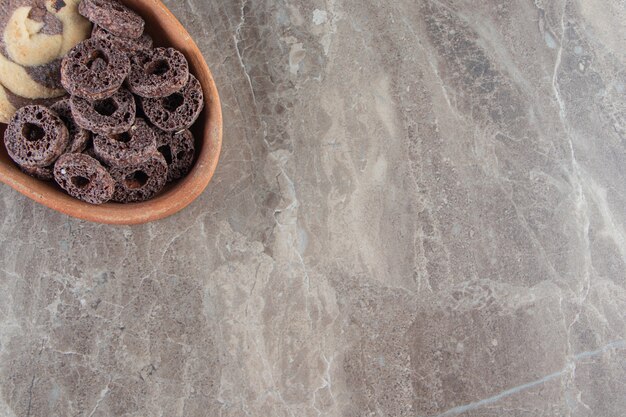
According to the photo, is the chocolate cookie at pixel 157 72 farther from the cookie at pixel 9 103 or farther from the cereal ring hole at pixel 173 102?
the cookie at pixel 9 103

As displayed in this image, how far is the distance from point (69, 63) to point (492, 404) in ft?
4.36

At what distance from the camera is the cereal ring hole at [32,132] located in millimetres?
1181

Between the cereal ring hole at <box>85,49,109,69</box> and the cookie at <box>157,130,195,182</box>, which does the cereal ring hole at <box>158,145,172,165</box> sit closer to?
the cookie at <box>157,130,195,182</box>

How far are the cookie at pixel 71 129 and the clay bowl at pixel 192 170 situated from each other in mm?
111

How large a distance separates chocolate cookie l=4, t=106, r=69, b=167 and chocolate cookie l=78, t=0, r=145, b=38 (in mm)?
223

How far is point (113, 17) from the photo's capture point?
3.86ft

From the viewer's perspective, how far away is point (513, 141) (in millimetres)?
1507

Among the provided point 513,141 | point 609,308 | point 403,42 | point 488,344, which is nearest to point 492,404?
point 488,344

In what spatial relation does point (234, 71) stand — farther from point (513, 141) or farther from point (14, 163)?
point (513, 141)

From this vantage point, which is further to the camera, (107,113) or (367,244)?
(367,244)

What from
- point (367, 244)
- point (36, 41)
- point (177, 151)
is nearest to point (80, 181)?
point (177, 151)

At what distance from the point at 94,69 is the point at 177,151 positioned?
0.81 ft

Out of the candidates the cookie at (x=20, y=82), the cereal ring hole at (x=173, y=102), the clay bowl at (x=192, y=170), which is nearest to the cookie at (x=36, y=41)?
the cookie at (x=20, y=82)

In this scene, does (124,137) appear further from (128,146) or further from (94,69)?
(94,69)
